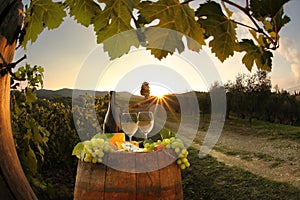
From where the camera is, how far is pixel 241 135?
4.97 metres

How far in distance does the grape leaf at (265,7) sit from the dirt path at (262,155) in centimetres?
398

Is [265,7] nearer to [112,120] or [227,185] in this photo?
[112,120]

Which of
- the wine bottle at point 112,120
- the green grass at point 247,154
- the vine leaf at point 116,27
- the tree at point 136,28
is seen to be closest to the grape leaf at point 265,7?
the tree at point 136,28

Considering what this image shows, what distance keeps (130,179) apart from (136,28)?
130 centimetres

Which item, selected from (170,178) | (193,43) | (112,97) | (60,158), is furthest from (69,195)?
(193,43)

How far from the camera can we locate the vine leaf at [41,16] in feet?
1.17

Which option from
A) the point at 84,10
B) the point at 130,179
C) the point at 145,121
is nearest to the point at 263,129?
the point at 145,121

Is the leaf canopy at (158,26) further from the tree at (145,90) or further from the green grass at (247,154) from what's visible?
the green grass at (247,154)

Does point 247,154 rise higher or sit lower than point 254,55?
lower

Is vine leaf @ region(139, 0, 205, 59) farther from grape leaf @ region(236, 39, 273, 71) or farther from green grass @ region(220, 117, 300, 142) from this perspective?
green grass @ region(220, 117, 300, 142)

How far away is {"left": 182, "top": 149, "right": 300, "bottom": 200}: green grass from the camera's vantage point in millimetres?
A: 3785

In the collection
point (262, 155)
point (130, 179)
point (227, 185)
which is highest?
point (130, 179)

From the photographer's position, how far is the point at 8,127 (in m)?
0.27

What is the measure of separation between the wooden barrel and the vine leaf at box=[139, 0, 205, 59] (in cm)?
130
